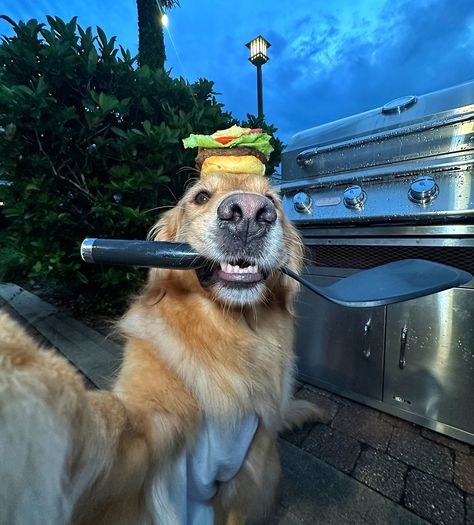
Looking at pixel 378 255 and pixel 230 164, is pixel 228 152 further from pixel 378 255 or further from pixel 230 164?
pixel 378 255

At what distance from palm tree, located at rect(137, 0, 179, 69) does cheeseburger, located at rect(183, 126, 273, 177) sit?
17.4 ft

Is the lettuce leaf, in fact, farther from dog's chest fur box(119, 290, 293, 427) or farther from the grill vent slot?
the grill vent slot

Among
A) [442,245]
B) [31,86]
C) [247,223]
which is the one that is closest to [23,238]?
[31,86]

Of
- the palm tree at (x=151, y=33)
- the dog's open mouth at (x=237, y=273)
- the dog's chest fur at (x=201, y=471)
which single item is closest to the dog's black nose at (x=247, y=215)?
the dog's open mouth at (x=237, y=273)

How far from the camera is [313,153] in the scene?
2893mm

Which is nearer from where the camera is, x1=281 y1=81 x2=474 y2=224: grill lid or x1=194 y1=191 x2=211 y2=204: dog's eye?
x1=194 y1=191 x2=211 y2=204: dog's eye

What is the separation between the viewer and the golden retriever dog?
0.63 m

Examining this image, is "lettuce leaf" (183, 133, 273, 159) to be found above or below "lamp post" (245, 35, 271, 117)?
below

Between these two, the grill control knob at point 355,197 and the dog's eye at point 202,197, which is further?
the grill control knob at point 355,197

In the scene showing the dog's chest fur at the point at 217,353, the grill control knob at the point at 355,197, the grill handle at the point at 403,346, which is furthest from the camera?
the grill control knob at the point at 355,197

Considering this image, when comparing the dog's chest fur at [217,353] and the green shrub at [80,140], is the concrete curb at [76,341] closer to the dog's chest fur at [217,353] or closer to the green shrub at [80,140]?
the green shrub at [80,140]

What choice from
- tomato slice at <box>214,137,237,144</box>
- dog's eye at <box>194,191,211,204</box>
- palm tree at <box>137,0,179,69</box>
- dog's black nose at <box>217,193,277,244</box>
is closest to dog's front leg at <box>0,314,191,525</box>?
dog's black nose at <box>217,193,277,244</box>

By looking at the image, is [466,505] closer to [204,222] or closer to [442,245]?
[442,245]

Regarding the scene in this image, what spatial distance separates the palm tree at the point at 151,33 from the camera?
227 inches
